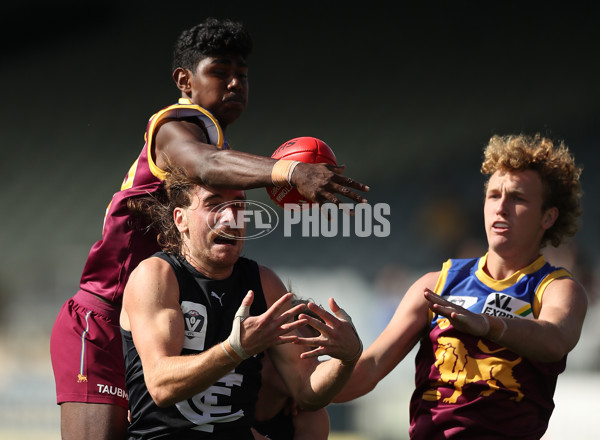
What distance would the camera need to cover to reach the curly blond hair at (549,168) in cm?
324

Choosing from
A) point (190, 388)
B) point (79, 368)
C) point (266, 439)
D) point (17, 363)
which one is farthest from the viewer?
point (17, 363)

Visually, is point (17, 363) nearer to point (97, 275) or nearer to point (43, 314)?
point (43, 314)

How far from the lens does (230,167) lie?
9.02ft

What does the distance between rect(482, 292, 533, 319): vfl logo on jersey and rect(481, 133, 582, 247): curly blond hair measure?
361 mm

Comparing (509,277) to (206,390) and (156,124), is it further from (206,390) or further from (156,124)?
(156,124)

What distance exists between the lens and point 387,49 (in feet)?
32.6

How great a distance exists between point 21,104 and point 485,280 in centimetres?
844

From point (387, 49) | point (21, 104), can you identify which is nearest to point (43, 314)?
point (21, 104)

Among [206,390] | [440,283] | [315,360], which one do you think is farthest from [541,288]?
[206,390]

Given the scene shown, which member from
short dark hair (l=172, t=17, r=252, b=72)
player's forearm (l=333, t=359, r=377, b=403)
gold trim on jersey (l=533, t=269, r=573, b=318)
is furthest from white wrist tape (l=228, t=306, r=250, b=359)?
short dark hair (l=172, t=17, r=252, b=72)

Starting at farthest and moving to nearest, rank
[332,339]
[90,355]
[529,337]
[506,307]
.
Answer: [90,355]
[506,307]
[529,337]
[332,339]

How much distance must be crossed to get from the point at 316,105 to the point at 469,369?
7286 millimetres

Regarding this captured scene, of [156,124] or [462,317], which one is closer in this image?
[462,317]

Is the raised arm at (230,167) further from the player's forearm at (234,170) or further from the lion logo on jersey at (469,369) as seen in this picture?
the lion logo on jersey at (469,369)
